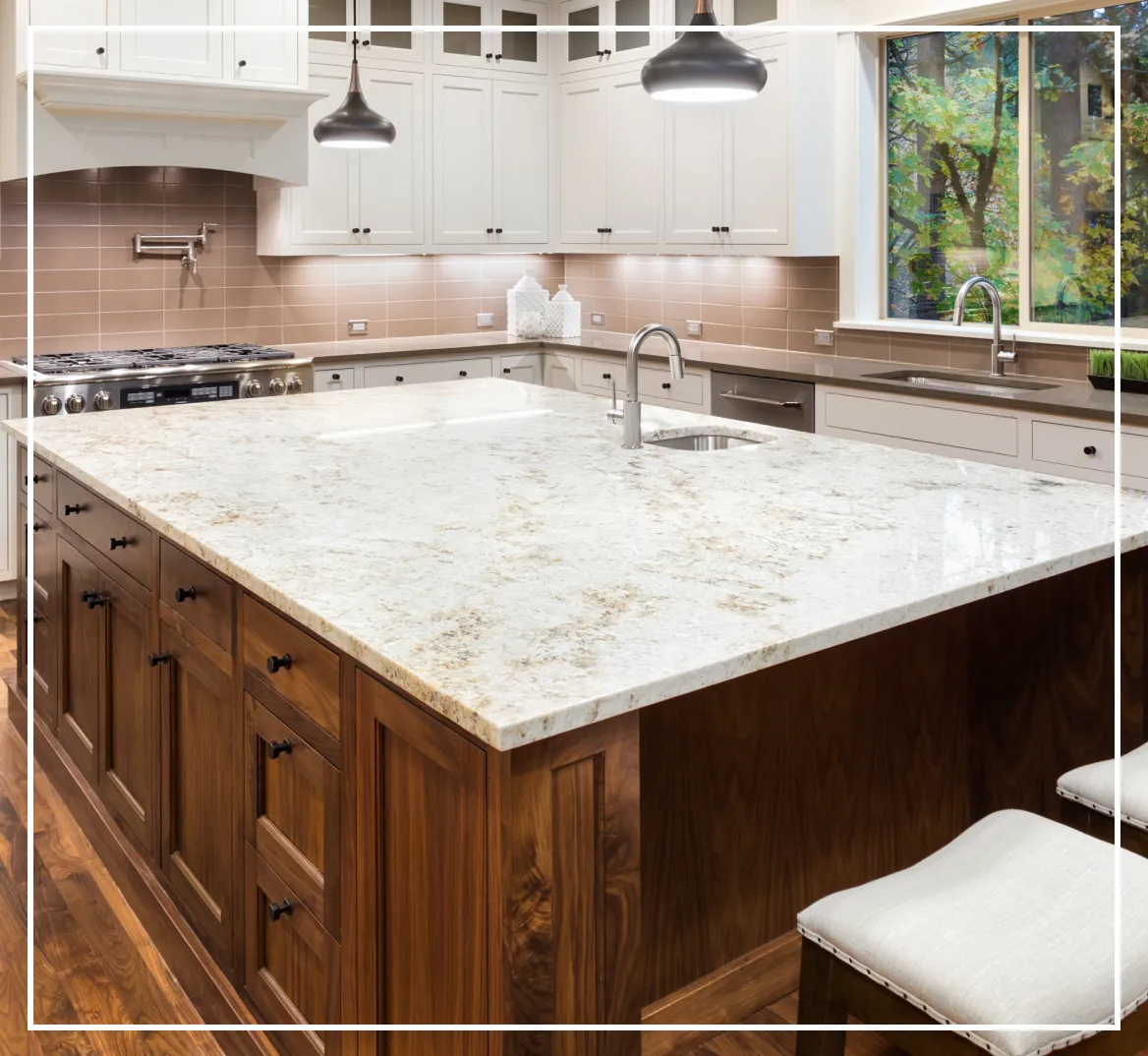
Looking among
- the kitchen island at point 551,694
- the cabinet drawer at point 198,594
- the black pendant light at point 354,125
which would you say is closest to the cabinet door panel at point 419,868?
the kitchen island at point 551,694

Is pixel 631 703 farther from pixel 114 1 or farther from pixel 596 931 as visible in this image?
pixel 114 1

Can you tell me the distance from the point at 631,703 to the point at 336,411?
2.30 meters

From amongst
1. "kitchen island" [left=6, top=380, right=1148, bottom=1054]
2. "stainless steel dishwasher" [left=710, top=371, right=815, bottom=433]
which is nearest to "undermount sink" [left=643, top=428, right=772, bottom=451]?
"kitchen island" [left=6, top=380, right=1148, bottom=1054]

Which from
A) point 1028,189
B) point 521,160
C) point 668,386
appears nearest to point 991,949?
point 1028,189

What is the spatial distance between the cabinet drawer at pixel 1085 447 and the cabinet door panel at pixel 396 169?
10.9 ft

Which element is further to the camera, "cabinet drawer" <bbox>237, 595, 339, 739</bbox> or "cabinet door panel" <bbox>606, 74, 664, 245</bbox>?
"cabinet door panel" <bbox>606, 74, 664, 245</bbox>

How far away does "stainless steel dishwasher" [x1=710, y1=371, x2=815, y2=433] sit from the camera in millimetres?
4695

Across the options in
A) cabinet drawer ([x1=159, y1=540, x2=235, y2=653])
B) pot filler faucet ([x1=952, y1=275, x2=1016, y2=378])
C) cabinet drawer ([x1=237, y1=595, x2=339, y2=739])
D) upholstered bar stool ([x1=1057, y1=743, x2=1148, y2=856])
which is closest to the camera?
cabinet drawer ([x1=237, y1=595, x2=339, y2=739])

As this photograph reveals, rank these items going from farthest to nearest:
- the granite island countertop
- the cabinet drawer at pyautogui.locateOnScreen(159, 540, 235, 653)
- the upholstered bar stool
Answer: the cabinet drawer at pyautogui.locateOnScreen(159, 540, 235, 653) → the upholstered bar stool → the granite island countertop

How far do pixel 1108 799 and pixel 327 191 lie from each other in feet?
15.5

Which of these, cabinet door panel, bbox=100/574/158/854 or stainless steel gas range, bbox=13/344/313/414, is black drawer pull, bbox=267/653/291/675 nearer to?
cabinet door panel, bbox=100/574/158/854

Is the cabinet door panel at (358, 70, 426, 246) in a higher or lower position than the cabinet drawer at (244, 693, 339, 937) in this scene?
higher

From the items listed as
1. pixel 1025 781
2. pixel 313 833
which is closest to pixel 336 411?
pixel 313 833

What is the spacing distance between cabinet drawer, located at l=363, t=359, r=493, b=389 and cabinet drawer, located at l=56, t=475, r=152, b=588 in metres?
2.66
